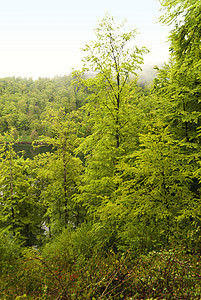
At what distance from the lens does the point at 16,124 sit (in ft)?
364

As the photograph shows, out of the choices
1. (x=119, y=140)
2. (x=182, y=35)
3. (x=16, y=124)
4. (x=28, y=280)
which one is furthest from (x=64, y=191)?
(x=16, y=124)

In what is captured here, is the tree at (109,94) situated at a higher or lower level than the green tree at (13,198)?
higher

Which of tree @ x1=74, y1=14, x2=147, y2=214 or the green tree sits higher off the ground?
tree @ x1=74, y1=14, x2=147, y2=214

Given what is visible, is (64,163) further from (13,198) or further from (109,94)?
(109,94)

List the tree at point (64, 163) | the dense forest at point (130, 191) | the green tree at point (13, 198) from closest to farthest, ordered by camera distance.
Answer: the dense forest at point (130, 191), the tree at point (64, 163), the green tree at point (13, 198)

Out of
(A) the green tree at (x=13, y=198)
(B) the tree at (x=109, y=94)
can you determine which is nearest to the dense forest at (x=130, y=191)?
(B) the tree at (x=109, y=94)

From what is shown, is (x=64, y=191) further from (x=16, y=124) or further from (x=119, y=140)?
(x=16, y=124)

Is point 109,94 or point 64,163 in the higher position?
point 109,94

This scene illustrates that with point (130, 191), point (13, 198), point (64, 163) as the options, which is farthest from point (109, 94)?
point (13, 198)

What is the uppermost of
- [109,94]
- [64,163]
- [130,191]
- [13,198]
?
[109,94]

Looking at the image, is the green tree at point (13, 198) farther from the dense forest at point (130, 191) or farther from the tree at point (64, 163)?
the dense forest at point (130, 191)

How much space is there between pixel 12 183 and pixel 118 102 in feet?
39.4

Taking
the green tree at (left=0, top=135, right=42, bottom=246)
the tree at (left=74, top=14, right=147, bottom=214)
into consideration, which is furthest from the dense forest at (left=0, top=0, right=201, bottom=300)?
the green tree at (left=0, top=135, right=42, bottom=246)

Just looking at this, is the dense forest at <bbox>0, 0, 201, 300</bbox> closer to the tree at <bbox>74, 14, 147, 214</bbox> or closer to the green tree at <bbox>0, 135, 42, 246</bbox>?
the tree at <bbox>74, 14, 147, 214</bbox>
